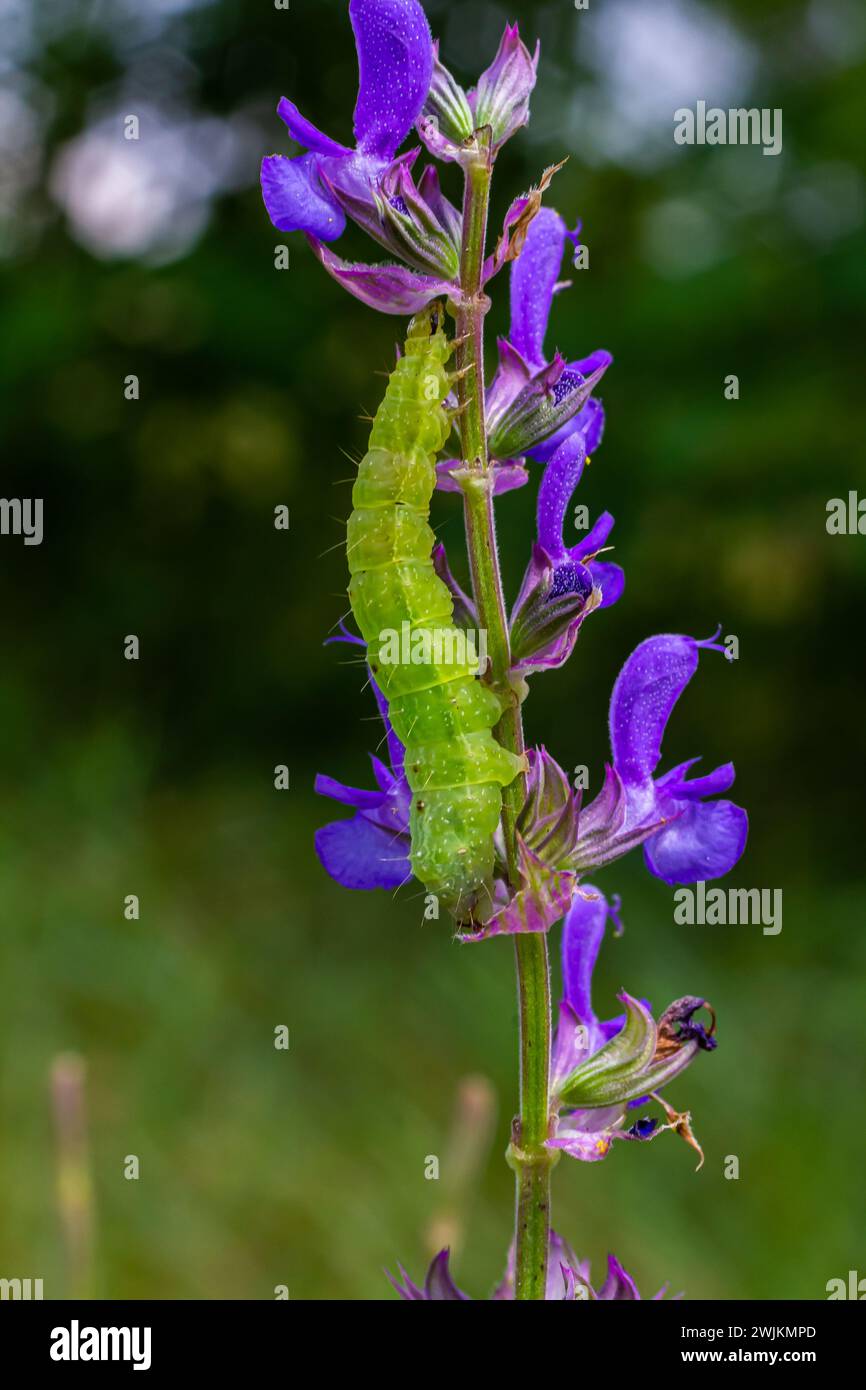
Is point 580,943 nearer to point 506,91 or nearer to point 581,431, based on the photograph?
point 581,431

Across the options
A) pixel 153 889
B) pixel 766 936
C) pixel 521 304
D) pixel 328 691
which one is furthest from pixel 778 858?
pixel 521 304

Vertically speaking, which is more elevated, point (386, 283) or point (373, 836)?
point (386, 283)

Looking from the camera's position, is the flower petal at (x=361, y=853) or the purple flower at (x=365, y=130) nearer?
the purple flower at (x=365, y=130)

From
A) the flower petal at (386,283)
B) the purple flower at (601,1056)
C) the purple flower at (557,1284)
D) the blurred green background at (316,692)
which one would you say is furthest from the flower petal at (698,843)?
the blurred green background at (316,692)

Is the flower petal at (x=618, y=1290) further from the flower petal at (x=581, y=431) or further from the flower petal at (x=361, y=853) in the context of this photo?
the flower petal at (x=581, y=431)

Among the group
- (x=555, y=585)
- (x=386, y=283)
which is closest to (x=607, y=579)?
(x=555, y=585)

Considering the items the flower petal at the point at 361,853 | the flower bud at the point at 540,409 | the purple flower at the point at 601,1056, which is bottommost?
the purple flower at the point at 601,1056

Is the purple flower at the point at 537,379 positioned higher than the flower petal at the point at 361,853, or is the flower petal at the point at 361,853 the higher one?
the purple flower at the point at 537,379

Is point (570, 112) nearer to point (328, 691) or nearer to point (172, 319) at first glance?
point (172, 319)
